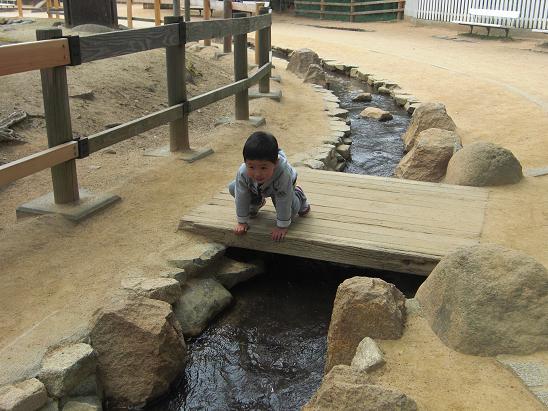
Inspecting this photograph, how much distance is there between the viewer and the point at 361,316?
3039mm

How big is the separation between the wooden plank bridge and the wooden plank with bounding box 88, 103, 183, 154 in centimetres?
89

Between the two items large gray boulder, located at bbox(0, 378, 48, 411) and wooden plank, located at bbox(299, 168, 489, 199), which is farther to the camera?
wooden plank, located at bbox(299, 168, 489, 199)

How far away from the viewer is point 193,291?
12.5 feet

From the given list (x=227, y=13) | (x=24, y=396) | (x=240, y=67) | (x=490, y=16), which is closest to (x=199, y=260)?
(x=24, y=396)

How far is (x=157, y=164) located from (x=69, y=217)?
1.53m

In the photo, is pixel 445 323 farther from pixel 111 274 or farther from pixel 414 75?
pixel 414 75

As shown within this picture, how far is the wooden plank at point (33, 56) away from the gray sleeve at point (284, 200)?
1.68 m

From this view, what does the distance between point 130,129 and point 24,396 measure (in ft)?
9.12

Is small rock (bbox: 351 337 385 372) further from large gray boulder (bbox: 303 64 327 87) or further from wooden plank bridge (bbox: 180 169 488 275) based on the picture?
large gray boulder (bbox: 303 64 327 87)

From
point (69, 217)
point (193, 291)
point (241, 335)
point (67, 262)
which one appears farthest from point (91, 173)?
point (241, 335)

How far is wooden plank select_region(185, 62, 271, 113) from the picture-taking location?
5.90 m

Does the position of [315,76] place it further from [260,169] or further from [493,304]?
[493,304]

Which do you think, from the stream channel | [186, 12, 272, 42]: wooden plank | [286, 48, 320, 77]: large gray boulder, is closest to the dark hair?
the stream channel

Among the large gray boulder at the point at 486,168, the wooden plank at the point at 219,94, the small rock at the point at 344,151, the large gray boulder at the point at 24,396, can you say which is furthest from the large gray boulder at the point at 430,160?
the large gray boulder at the point at 24,396
